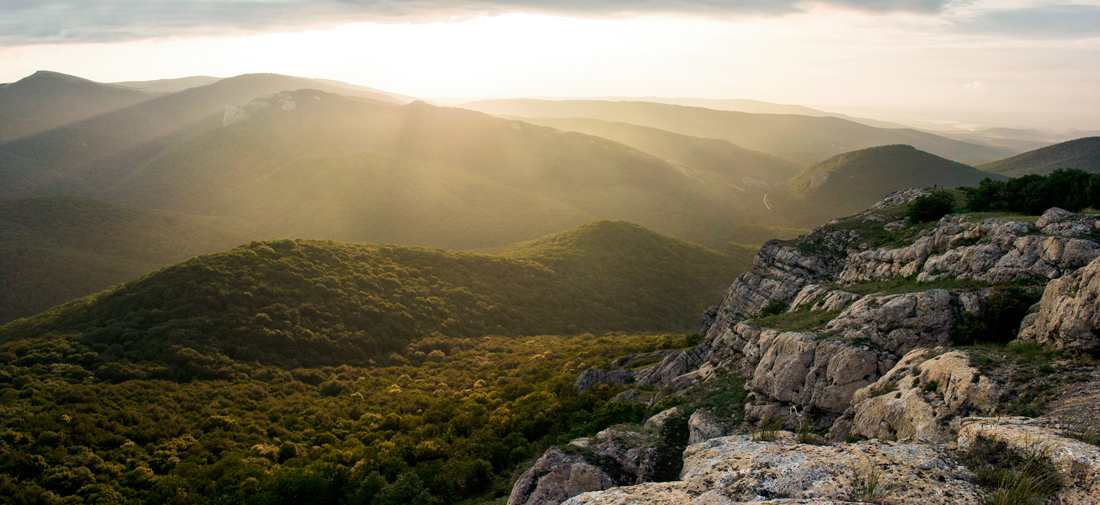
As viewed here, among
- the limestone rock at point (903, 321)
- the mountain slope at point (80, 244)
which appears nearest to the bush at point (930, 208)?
the limestone rock at point (903, 321)

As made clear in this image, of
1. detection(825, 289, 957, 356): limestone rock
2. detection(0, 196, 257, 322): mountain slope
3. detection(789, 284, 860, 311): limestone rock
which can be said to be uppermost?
detection(825, 289, 957, 356): limestone rock

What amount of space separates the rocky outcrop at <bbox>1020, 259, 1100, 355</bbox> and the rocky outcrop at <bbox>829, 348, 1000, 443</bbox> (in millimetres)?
2509

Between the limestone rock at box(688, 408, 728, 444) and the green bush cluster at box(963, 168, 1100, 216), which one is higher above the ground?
the green bush cluster at box(963, 168, 1100, 216)

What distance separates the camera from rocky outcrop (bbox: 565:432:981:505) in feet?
27.9

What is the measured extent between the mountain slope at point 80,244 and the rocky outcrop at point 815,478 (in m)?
111

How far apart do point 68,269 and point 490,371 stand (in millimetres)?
90210

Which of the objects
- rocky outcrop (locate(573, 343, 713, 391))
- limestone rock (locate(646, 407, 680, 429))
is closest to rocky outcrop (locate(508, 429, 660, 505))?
limestone rock (locate(646, 407, 680, 429))

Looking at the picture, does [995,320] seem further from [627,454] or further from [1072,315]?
[627,454]

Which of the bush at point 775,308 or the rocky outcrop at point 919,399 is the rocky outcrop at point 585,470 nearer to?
the rocky outcrop at point 919,399

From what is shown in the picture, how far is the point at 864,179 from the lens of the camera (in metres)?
154

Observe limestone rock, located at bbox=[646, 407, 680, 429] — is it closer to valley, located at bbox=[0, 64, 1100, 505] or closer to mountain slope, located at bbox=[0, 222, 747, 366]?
valley, located at bbox=[0, 64, 1100, 505]

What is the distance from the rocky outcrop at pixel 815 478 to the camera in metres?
8.49

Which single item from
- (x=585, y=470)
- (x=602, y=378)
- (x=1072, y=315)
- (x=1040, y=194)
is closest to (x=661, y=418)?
(x=585, y=470)

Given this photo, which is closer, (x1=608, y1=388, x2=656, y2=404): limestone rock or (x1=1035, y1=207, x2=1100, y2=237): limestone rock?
(x1=1035, y1=207, x2=1100, y2=237): limestone rock
